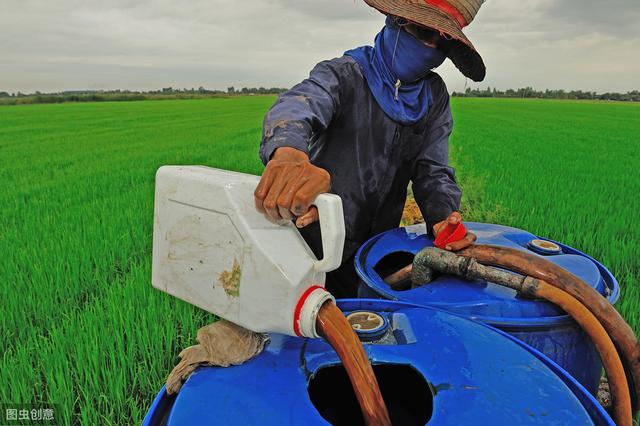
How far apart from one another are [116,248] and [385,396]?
2.24 metres

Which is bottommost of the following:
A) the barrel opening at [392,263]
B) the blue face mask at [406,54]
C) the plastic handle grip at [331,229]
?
the barrel opening at [392,263]

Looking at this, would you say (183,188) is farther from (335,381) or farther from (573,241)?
(573,241)

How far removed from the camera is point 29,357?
64.3 inches

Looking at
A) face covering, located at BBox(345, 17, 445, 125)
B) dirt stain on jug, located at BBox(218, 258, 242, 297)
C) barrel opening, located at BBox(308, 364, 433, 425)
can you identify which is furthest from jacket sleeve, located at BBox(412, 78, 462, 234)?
dirt stain on jug, located at BBox(218, 258, 242, 297)

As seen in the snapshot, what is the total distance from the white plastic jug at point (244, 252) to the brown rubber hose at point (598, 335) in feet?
1.95

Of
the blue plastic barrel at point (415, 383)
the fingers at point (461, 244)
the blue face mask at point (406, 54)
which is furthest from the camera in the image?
the blue face mask at point (406, 54)

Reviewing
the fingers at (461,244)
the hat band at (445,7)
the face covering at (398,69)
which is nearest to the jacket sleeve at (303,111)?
the face covering at (398,69)

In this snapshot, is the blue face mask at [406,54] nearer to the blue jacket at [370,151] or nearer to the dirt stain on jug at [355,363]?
the blue jacket at [370,151]

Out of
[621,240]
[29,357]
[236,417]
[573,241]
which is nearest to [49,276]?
[29,357]

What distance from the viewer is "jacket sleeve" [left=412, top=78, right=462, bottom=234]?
1.72 metres

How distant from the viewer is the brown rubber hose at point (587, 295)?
1071mm

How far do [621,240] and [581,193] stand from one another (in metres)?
1.57

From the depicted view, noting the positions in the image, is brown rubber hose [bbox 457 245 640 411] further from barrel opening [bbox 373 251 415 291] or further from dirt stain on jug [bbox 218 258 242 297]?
dirt stain on jug [bbox 218 258 242 297]

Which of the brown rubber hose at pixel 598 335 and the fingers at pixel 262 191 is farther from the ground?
the fingers at pixel 262 191
